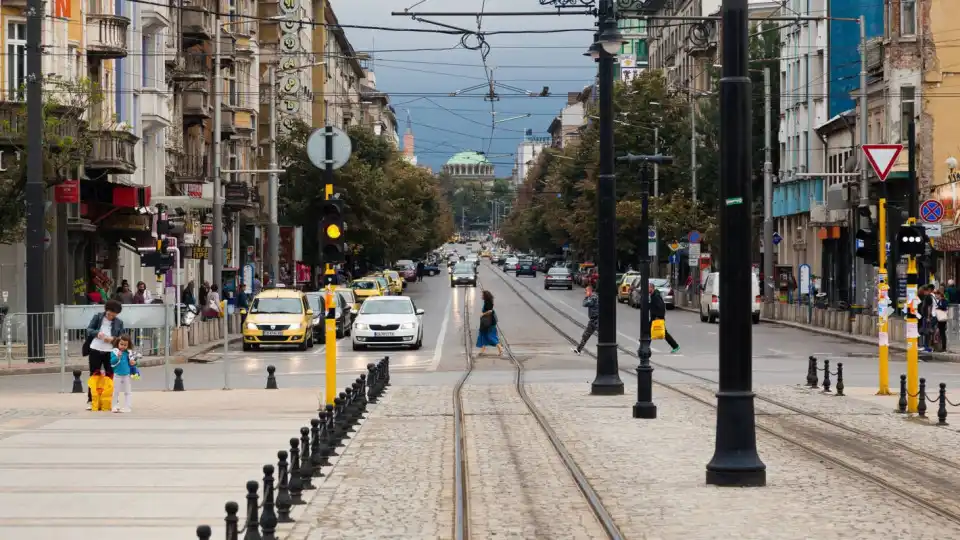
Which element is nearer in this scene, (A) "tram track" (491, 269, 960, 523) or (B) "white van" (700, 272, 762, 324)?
(A) "tram track" (491, 269, 960, 523)

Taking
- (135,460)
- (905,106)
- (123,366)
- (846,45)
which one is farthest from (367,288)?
(135,460)

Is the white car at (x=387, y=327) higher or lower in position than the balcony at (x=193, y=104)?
lower

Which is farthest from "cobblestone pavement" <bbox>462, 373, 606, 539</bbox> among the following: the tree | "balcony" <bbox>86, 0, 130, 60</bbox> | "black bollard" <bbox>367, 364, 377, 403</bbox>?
"balcony" <bbox>86, 0, 130, 60</bbox>

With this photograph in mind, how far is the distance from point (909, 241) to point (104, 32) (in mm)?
31557

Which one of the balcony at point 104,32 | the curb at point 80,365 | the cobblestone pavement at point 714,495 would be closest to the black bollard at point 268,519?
the cobblestone pavement at point 714,495

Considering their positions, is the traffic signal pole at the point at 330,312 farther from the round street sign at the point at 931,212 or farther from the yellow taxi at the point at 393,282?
the yellow taxi at the point at 393,282

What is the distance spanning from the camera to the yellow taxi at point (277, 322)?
4688cm

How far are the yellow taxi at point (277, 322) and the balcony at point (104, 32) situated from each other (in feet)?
29.5

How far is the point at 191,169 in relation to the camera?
240ft

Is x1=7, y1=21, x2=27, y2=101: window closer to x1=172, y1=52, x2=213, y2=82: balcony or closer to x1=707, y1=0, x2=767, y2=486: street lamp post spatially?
x1=172, y1=52, x2=213, y2=82: balcony

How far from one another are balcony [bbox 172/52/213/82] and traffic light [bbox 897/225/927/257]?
44.4 m

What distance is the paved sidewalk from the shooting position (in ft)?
43.1

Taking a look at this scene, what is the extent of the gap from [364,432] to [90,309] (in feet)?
44.0

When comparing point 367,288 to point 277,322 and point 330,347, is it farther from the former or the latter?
point 330,347
